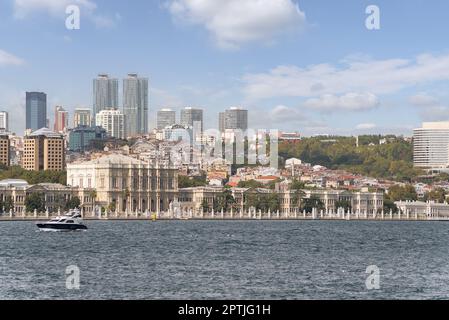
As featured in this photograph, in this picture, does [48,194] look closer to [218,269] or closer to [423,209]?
[423,209]

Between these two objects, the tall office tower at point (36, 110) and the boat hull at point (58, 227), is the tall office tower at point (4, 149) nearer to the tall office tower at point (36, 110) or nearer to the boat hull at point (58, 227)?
the tall office tower at point (36, 110)

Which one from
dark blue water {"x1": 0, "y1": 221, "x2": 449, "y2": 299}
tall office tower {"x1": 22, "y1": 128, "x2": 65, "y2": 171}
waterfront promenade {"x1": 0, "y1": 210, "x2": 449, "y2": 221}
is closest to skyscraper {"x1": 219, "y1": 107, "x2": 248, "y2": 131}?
tall office tower {"x1": 22, "y1": 128, "x2": 65, "y2": 171}

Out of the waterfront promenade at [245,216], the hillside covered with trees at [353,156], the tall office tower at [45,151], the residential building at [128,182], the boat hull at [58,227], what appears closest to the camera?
the boat hull at [58,227]

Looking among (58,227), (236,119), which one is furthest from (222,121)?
(58,227)

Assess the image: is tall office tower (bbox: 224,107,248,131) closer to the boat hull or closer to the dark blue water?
the boat hull

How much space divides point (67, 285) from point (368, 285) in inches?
340

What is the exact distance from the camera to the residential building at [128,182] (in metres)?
123

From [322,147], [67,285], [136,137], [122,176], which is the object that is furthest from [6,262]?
[136,137]

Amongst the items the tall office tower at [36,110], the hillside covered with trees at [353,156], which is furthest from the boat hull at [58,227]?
the tall office tower at [36,110]

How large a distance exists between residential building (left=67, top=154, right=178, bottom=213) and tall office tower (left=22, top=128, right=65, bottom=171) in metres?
36.7

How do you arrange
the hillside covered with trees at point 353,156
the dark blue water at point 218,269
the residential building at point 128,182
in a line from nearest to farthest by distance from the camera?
the dark blue water at point 218,269
the residential building at point 128,182
the hillside covered with trees at point 353,156

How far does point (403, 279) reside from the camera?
Answer: 36125mm

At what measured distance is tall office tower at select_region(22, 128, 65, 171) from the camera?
16488 cm

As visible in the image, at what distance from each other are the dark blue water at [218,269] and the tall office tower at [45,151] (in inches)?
4230
